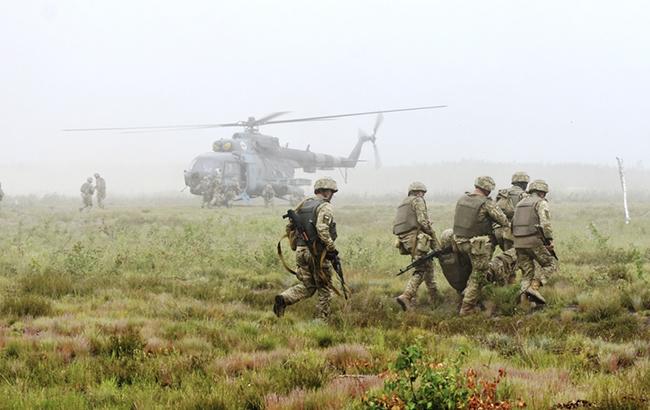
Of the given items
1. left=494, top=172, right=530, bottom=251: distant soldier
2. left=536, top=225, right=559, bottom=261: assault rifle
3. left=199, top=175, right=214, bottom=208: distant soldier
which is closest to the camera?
left=536, top=225, right=559, bottom=261: assault rifle

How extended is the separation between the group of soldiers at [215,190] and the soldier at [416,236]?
2134cm

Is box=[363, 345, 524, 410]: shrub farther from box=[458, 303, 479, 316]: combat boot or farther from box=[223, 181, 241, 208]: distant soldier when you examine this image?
box=[223, 181, 241, 208]: distant soldier

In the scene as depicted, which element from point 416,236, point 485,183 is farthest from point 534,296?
point 416,236

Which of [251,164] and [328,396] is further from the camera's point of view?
[251,164]

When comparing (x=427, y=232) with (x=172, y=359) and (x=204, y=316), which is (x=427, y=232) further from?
(x=172, y=359)

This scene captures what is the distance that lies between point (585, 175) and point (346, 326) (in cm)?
6876

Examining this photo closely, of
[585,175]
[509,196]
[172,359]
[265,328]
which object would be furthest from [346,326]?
[585,175]

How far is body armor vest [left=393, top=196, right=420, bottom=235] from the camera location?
9.98 metres

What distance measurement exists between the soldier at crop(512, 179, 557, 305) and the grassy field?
34 centimetres

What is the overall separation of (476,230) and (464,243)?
0.93 feet

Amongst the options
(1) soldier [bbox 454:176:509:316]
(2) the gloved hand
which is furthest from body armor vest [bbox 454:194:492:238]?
(2) the gloved hand

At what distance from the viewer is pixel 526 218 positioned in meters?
9.15

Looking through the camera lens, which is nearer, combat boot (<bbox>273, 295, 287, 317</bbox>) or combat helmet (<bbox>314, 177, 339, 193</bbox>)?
combat boot (<bbox>273, 295, 287, 317</bbox>)

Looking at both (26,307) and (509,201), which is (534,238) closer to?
(509,201)
